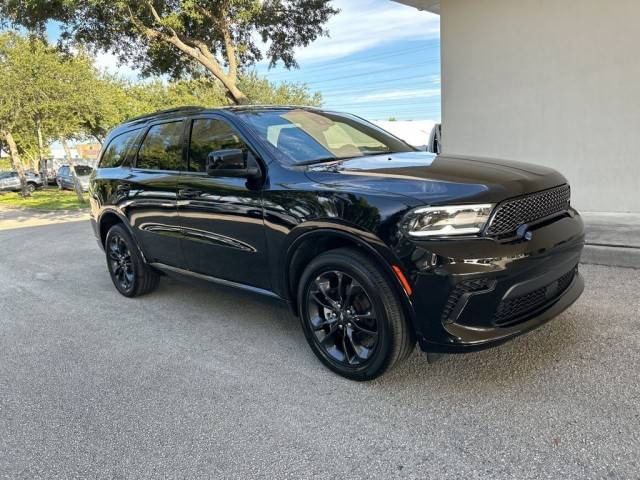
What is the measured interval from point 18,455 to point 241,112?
2.80 meters

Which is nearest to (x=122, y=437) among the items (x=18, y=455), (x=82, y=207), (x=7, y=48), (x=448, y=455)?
(x=18, y=455)

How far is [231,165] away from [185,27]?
10147mm

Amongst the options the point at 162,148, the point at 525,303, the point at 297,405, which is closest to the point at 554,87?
the point at 525,303

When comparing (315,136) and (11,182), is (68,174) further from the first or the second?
(315,136)

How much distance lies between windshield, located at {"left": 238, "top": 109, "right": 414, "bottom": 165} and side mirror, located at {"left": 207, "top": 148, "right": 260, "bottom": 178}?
0.23 m

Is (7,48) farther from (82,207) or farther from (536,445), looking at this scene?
(536,445)

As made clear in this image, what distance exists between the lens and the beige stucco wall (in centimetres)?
714

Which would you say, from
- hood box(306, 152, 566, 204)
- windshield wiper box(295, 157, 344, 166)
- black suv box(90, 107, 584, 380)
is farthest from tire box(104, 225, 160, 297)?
hood box(306, 152, 566, 204)

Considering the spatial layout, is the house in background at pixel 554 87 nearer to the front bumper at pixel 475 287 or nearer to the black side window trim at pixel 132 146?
the front bumper at pixel 475 287

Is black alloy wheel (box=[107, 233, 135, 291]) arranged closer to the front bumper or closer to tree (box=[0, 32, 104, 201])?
the front bumper

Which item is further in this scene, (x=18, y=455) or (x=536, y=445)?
(x=18, y=455)

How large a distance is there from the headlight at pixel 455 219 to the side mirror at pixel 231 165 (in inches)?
55.1

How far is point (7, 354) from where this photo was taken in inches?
161

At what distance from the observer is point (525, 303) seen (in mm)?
2891
